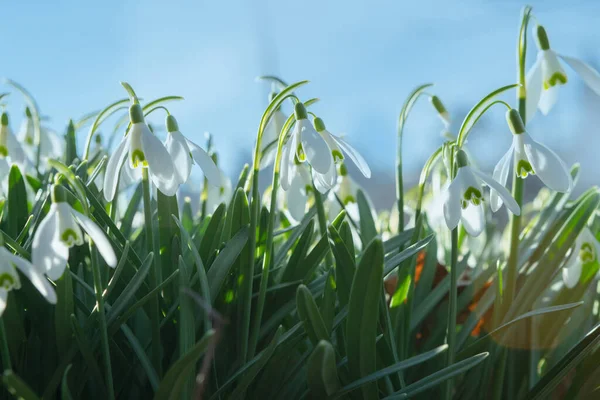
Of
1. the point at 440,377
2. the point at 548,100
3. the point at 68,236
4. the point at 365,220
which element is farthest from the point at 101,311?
the point at 548,100

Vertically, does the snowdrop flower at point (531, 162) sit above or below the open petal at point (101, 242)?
below

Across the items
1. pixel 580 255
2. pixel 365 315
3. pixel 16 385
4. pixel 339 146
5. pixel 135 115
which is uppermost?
pixel 135 115

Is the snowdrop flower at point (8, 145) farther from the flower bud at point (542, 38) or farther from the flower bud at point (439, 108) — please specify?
the flower bud at point (542, 38)

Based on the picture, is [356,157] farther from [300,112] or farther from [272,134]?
[272,134]

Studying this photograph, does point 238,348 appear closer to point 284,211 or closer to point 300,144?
point 300,144

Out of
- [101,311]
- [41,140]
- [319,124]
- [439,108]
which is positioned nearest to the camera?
[101,311]

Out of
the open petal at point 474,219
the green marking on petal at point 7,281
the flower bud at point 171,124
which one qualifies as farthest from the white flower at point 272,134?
the green marking on petal at point 7,281

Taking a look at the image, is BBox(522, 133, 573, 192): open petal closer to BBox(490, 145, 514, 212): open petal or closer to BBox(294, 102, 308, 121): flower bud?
BBox(490, 145, 514, 212): open petal
